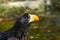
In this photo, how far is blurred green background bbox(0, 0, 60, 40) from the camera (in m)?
9.05

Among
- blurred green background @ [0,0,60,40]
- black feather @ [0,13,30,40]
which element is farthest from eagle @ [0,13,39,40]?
blurred green background @ [0,0,60,40]

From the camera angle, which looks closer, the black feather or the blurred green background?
the black feather

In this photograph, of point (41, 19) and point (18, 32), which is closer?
point (18, 32)

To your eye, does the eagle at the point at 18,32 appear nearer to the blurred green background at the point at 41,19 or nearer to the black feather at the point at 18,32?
the black feather at the point at 18,32

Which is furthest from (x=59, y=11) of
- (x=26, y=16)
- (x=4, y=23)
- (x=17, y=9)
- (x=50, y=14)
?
(x=26, y=16)

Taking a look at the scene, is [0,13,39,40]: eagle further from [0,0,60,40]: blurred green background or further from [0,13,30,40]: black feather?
[0,0,60,40]: blurred green background

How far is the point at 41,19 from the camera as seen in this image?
1037 cm

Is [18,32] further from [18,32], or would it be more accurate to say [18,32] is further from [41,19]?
[41,19]

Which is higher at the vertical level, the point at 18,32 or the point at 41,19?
the point at 18,32

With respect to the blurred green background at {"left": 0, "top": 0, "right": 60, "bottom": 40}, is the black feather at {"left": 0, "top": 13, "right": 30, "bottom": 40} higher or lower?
higher

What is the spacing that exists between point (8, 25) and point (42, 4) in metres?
2.25

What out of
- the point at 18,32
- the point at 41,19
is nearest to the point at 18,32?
the point at 18,32

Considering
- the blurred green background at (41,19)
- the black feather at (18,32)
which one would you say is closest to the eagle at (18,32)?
the black feather at (18,32)

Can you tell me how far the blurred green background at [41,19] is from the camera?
9.05 meters
